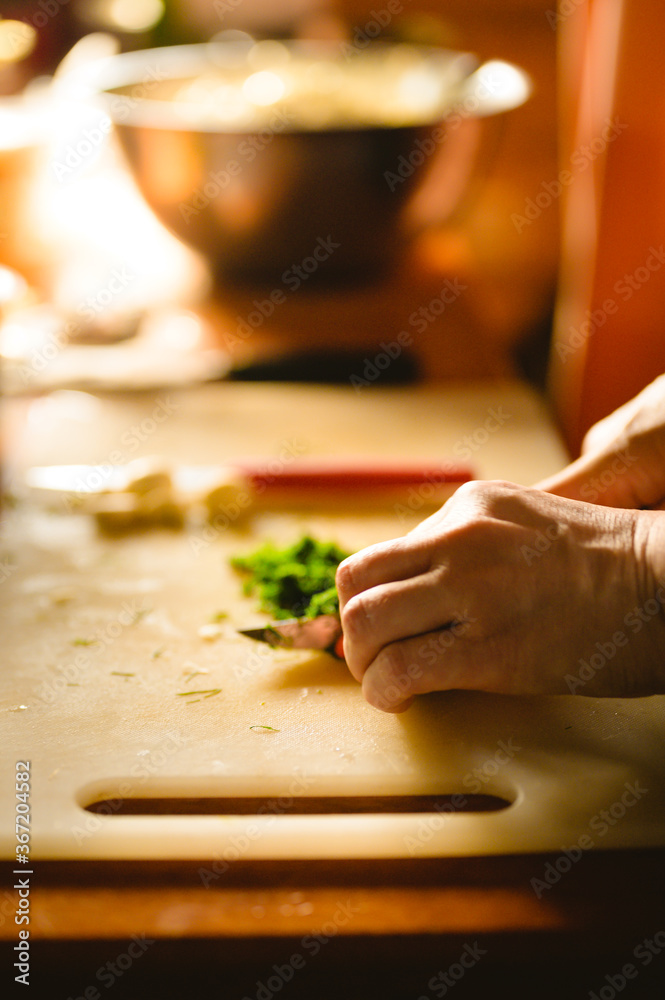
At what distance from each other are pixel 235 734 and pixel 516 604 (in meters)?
0.22

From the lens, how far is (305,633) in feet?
2.35

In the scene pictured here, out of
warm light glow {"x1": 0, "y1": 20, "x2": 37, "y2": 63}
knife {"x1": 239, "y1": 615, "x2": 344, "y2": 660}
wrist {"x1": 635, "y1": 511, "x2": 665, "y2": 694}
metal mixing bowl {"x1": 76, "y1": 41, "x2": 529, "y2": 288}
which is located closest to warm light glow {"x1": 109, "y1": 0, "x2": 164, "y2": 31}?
warm light glow {"x1": 0, "y1": 20, "x2": 37, "y2": 63}

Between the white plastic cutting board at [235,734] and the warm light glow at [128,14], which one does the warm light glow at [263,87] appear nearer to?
the warm light glow at [128,14]

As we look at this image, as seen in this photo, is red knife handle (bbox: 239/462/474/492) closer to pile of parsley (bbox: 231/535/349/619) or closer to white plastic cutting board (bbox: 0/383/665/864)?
white plastic cutting board (bbox: 0/383/665/864)

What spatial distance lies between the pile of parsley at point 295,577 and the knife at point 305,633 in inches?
0.5

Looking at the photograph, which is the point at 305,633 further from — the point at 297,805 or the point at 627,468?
the point at 627,468

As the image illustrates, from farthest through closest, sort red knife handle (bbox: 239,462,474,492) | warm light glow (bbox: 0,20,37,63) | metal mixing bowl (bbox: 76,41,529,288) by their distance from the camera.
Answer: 1. warm light glow (bbox: 0,20,37,63)
2. metal mixing bowl (bbox: 76,41,529,288)
3. red knife handle (bbox: 239,462,474,492)

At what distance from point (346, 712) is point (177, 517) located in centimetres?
37

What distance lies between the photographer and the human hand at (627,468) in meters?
0.74

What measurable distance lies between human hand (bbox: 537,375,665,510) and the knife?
0.71 ft

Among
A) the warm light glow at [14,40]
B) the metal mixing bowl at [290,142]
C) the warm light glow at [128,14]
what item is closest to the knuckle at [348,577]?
the metal mixing bowl at [290,142]

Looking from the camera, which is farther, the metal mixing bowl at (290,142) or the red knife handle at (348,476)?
the metal mixing bowl at (290,142)

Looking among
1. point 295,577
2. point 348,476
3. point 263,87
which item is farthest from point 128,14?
point 295,577

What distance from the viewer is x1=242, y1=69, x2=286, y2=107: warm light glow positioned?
165cm
